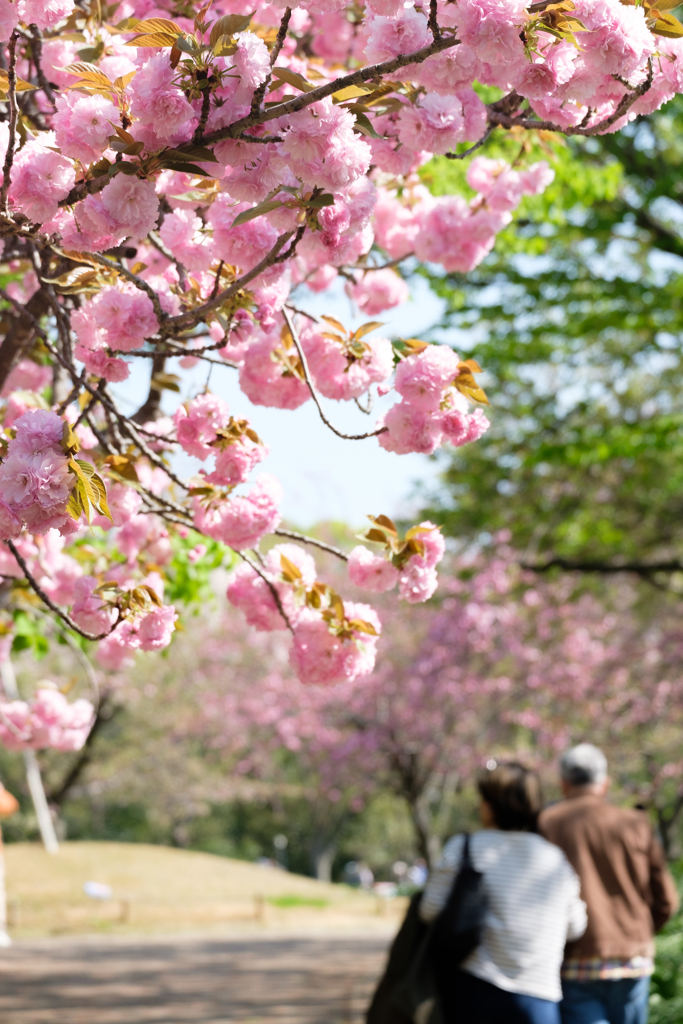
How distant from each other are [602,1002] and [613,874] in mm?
498

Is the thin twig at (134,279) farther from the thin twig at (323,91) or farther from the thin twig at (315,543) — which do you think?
the thin twig at (315,543)

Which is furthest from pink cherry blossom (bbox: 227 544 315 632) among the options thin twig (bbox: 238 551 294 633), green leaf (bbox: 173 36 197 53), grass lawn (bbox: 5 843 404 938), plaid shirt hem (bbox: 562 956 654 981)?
grass lawn (bbox: 5 843 404 938)

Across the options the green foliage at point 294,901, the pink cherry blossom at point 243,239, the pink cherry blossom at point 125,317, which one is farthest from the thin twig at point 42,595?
the green foliage at point 294,901

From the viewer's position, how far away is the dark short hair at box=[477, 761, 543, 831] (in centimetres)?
365

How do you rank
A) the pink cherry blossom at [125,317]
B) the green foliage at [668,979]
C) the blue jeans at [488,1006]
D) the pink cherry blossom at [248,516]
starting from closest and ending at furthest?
the pink cherry blossom at [125,317]
the pink cherry blossom at [248,516]
the blue jeans at [488,1006]
the green foliage at [668,979]

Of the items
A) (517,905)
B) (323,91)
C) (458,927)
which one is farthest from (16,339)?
(517,905)

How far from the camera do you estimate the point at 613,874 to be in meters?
4.04

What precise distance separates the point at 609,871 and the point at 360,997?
627 centimetres

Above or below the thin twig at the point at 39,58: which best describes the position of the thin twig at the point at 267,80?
below

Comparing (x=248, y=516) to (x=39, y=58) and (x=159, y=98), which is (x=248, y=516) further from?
(x=39, y=58)

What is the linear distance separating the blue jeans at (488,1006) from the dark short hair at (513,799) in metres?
0.57

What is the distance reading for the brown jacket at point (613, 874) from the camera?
12.8 ft

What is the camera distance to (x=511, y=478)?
962 cm

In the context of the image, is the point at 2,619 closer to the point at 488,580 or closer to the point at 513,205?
the point at 513,205
